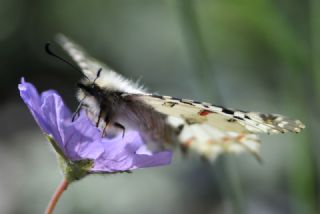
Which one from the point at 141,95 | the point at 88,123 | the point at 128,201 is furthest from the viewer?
the point at 128,201

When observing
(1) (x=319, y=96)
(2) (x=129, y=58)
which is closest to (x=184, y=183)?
(2) (x=129, y=58)

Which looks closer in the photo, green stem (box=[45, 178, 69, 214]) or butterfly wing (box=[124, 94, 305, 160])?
green stem (box=[45, 178, 69, 214])

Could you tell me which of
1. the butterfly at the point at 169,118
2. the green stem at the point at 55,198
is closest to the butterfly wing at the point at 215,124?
the butterfly at the point at 169,118

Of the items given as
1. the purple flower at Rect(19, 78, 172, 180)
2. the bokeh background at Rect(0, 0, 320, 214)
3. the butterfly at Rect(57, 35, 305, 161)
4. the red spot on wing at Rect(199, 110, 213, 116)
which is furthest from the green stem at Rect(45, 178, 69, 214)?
the bokeh background at Rect(0, 0, 320, 214)

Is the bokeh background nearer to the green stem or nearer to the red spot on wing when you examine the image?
the red spot on wing

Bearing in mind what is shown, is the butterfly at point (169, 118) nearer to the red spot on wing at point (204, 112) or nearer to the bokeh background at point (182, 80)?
the red spot on wing at point (204, 112)

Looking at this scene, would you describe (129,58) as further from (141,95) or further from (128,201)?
(141,95)
